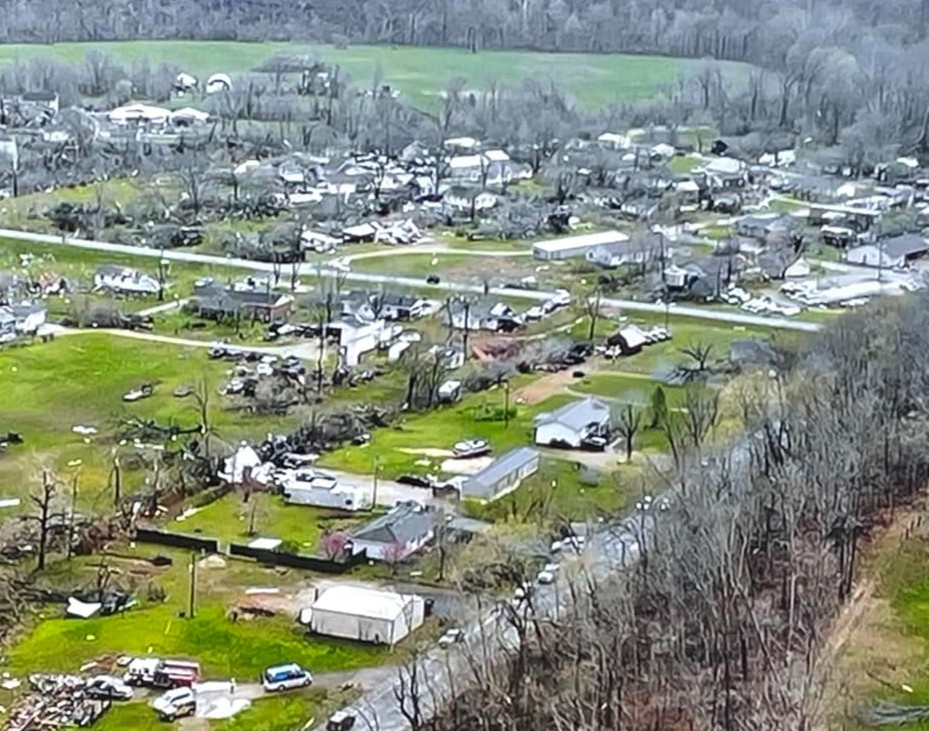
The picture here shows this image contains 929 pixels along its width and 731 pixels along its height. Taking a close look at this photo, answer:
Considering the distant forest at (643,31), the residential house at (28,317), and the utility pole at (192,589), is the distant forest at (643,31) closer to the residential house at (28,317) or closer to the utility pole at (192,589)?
the residential house at (28,317)

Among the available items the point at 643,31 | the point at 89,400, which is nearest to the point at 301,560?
the point at 89,400

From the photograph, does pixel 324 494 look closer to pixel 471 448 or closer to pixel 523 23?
pixel 471 448

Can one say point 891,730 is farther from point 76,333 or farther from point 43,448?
point 76,333

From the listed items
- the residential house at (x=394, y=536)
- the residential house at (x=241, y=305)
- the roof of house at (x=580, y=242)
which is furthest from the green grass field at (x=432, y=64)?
the residential house at (x=394, y=536)

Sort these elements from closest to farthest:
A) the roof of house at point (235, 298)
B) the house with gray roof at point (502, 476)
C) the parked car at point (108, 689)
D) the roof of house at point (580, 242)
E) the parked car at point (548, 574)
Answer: the parked car at point (108, 689)
the parked car at point (548, 574)
the house with gray roof at point (502, 476)
the roof of house at point (235, 298)
the roof of house at point (580, 242)

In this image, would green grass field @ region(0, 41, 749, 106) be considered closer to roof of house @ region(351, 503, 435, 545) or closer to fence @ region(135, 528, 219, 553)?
roof of house @ region(351, 503, 435, 545)
